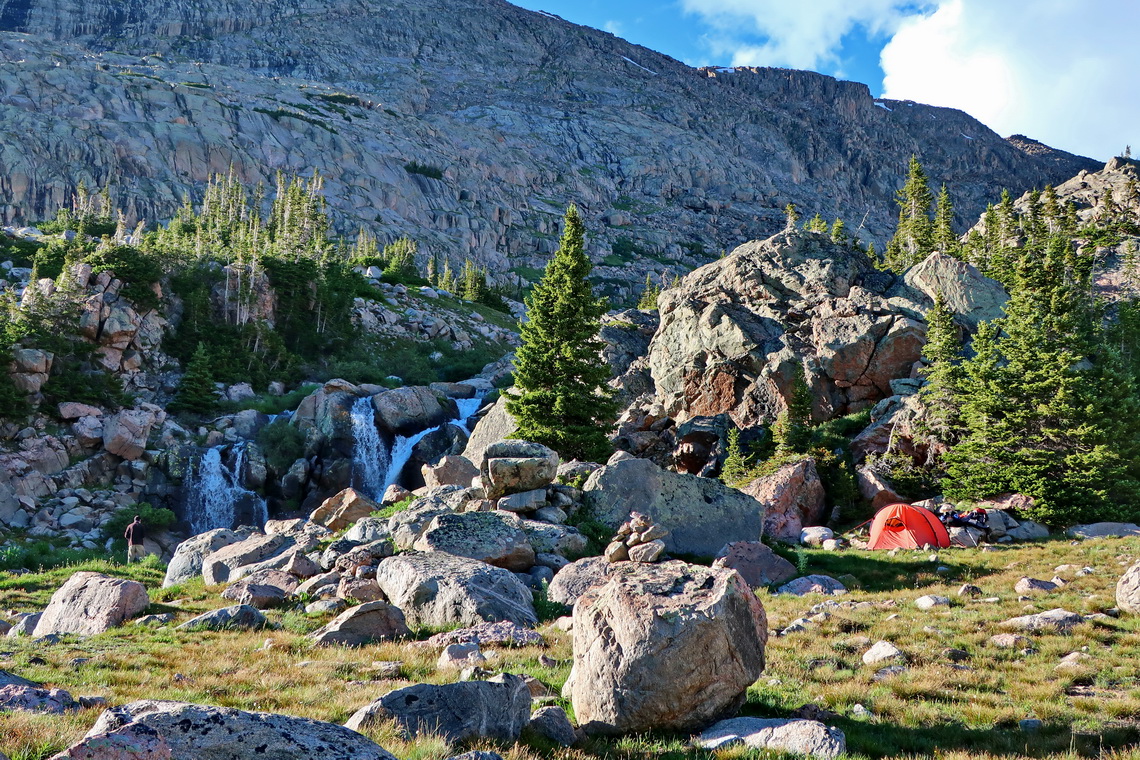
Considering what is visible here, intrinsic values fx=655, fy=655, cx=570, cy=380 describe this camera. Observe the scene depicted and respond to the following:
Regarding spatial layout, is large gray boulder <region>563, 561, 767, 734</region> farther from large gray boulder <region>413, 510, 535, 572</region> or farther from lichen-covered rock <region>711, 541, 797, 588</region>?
lichen-covered rock <region>711, 541, 797, 588</region>

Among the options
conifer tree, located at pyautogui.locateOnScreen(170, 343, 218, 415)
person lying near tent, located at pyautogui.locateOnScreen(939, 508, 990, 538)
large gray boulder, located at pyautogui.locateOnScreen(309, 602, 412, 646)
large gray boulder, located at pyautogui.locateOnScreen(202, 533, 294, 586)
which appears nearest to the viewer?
large gray boulder, located at pyautogui.locateOnScreen(309, 602, 412, 646)

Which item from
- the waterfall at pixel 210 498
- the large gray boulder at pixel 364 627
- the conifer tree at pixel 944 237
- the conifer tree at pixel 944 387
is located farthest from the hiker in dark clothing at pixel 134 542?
the conifer tree at pixel 944 237

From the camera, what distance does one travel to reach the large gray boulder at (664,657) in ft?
28.7

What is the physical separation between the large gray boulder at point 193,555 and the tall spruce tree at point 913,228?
3029 inches

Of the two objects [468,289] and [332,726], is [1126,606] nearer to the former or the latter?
[332,726]

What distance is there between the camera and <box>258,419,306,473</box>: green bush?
45438 mm

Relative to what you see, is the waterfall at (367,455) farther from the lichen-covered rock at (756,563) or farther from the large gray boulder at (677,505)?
the lichen-covered rock at (756,563)

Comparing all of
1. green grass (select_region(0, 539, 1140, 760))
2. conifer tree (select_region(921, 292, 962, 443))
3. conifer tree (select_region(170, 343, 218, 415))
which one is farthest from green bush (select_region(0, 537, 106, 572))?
conifer tree (select_region(921, 292, 962, 443))

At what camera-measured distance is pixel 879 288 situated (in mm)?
50469

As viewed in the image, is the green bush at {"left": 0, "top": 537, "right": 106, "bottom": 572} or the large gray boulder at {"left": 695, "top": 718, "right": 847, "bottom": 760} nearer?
the large gray boulder at {"left": 695, "top": 718, "right": 847, "bottom": 760}

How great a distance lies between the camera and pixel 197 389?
4972 cm

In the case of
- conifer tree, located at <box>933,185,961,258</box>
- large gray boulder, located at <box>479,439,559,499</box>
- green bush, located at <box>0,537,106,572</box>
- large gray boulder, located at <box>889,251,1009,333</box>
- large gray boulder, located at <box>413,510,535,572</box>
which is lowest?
green bush, located at <box>0,537,106,572</box>

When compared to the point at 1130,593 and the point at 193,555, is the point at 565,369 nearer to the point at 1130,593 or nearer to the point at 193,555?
the point at 193,555

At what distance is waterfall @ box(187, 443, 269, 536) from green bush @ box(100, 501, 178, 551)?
2132 millimetres
